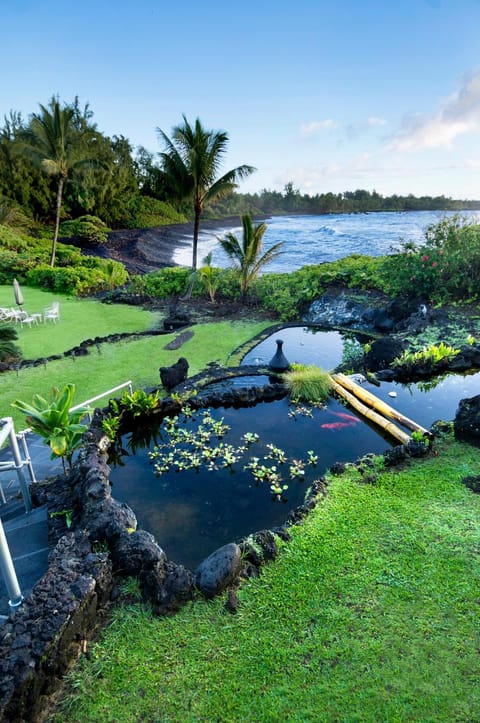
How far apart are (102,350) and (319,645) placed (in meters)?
8.71

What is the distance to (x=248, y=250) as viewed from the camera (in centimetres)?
1330

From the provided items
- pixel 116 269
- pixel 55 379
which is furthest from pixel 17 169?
pixel 55 379

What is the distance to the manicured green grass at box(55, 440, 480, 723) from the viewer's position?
2502mm

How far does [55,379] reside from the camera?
8211mm

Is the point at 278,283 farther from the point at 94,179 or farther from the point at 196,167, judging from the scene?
the point at 94,179

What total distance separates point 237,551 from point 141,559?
2.80ft

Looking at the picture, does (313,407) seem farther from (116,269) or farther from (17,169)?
(17,169)

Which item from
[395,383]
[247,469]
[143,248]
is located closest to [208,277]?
[395,383]

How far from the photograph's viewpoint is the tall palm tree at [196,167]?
12781 millimetres

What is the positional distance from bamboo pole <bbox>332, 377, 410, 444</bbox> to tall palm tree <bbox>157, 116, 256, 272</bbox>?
9403mm

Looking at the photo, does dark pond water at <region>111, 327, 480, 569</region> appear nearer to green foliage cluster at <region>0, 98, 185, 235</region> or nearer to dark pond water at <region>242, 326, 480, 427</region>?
dark pond water at <region>242, 326, 480, 427</region>

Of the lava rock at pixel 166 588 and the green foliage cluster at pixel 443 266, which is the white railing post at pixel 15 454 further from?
the green foliage cluster at pixel 443 266

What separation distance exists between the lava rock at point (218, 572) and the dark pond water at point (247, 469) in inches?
21.8

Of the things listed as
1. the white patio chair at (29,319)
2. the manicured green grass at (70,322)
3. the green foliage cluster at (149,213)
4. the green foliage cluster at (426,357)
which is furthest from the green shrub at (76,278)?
the green foliage cluster at (149,213)
